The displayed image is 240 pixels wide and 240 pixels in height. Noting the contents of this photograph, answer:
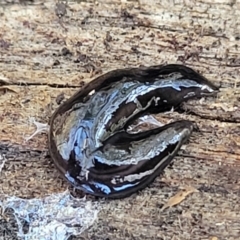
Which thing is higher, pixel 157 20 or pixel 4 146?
pixel 157 20

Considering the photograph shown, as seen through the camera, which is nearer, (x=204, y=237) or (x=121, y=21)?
(x=204, y=237)

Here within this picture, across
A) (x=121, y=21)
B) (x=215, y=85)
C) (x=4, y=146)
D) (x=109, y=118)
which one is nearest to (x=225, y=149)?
(x=215, y=85)

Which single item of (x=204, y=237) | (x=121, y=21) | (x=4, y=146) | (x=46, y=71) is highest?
(x=121, y=21)

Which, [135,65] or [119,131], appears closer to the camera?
[119,131]

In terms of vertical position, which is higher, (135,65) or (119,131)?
(135,65)

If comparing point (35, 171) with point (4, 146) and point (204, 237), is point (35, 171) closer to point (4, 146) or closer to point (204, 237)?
point (4, 146)
